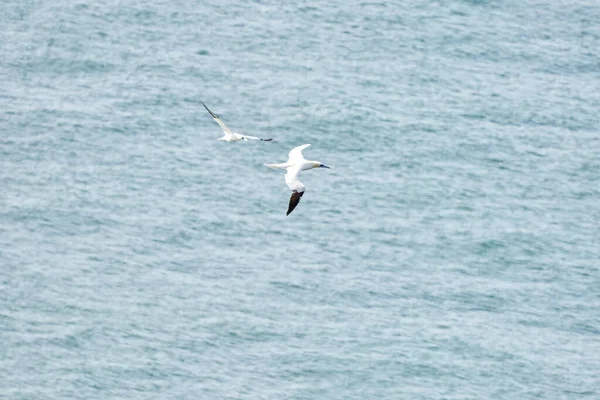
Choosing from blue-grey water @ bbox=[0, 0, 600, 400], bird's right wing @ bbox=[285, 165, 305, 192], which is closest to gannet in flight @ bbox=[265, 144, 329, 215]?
bird's right wing @ bbox=[285, 165, 305, 192]

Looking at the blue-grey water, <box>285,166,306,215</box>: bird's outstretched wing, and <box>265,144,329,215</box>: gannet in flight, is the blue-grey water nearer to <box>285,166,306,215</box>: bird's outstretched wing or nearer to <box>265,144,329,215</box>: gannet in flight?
<box>265,144,329,215</box>: gannet in flight

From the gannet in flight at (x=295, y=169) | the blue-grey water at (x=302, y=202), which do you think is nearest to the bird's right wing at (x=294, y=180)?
the gannet in flight at (x=295, y=169)

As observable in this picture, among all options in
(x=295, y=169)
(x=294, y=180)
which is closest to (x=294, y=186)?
(x=294, y=180)

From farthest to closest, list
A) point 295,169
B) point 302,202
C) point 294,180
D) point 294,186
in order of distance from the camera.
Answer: point 302,202, point 295,169, point 294,180, point 294,186

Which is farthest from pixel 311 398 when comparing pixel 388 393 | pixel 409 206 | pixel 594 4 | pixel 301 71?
pixel 594 4

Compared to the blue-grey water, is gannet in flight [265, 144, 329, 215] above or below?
above

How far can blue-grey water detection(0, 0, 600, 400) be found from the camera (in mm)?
56594

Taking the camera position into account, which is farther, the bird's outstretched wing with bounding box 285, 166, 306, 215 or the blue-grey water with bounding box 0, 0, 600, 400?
the blue-grey water with bounding box 0, 0, 600, 400

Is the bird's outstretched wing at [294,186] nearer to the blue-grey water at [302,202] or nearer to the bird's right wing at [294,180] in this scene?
the bird's right wing at [294,180]

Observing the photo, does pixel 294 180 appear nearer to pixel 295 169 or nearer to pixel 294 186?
pixel 294 186

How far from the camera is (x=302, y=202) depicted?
67.2 metres

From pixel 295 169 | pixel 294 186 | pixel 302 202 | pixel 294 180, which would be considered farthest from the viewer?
pixel 302 202

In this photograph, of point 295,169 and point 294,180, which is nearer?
point 294,180

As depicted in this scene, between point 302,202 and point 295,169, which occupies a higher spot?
point 295,169
